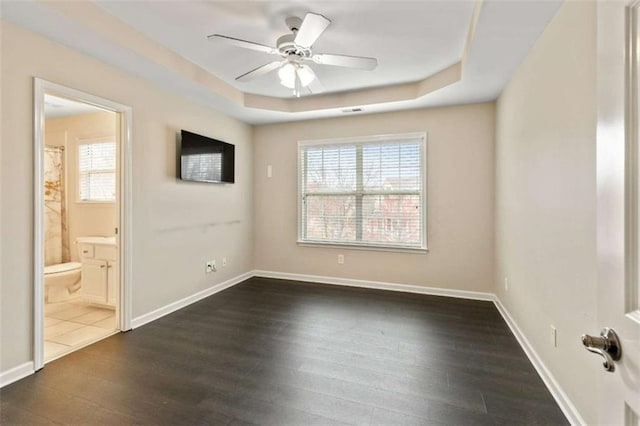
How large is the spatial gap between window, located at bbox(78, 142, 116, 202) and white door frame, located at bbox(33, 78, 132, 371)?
1.52 metres

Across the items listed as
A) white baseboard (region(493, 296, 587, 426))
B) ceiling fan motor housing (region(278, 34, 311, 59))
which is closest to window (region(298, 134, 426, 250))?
white baseboard (region(493, 296, 587, 426))

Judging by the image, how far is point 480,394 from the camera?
191 centimetres

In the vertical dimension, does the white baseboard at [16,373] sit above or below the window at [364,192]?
below

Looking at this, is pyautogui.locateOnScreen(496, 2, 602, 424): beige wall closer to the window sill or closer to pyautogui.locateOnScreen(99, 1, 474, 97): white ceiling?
pyautogui.locateOnScreen(99, 1, 474, 97): white ceiling

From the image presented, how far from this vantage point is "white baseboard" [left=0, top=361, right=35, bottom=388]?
6.51ft

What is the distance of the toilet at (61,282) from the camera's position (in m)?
3.52

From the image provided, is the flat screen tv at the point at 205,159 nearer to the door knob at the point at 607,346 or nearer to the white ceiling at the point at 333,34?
the white ceiling at the point at 333,34

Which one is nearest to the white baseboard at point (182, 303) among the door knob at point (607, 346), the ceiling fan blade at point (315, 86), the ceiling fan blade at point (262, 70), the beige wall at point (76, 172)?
the beige wall at point (76, 172)

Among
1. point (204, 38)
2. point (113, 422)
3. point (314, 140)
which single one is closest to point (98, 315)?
point (113, 422)

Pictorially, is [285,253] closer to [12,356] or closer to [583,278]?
[12,356]

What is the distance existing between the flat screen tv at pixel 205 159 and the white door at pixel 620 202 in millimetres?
3444

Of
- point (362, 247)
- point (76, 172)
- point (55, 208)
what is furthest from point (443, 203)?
point (55, 208)

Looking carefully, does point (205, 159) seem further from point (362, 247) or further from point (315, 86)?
point (362, 247)

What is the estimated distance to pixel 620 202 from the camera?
67cm
